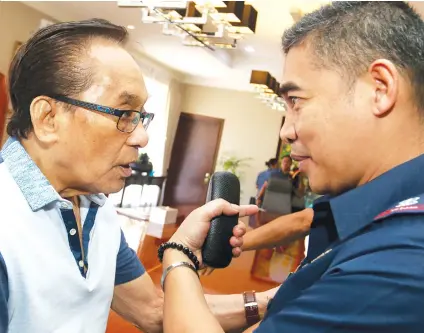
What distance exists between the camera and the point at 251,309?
1.45 meters

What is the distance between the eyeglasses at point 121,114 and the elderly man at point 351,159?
44 centimetres

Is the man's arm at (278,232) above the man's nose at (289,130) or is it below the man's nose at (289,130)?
below

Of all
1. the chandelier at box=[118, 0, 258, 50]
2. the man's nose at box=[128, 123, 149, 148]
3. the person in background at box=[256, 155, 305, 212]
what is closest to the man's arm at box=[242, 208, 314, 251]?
the man's nose at box=[128, 123, 149, 148]

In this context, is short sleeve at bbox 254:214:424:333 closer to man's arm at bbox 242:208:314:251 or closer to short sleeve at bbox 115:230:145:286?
short sleeve at bbox 115:230:145:286

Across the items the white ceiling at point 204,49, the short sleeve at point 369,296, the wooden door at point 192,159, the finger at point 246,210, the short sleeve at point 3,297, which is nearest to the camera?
the short sleeve at point 369,296

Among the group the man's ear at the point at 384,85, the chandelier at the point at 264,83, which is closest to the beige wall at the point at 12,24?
the chandelier at the point at 264,83

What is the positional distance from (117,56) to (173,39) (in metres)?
6.48

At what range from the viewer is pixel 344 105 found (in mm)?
854

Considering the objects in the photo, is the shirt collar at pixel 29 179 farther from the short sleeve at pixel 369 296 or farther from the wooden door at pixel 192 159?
the wooden door at pixel 192 159

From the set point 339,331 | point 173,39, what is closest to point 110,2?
point 173,39

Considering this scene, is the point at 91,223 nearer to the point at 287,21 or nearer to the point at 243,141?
the point at 287,21

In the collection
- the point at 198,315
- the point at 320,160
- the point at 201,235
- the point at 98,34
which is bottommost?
the point at 198,315

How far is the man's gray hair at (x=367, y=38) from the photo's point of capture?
83cm

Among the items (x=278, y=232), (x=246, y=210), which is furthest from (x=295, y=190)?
(x=246, y=210)
